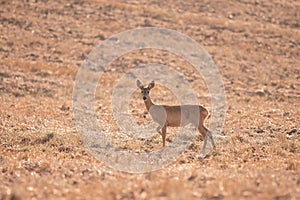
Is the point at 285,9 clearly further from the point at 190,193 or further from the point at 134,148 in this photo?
the point at 190,193

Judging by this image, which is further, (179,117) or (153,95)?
(153,95)

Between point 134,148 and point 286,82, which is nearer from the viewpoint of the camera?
point 134,148

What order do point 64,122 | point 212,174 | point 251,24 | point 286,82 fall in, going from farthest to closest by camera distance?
point 251,24 < point 286,82 < point 64,122 < point 212,174

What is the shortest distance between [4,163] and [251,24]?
41171 mm

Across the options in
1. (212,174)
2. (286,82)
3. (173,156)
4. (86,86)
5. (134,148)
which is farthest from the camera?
(286,82)

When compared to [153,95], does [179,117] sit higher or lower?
higher

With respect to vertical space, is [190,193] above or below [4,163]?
above

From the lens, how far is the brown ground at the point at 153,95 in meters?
9.37

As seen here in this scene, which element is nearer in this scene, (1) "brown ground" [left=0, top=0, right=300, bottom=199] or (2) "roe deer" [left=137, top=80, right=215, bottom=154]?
(1) "brown ground" [left=0, top=0, right=300, bottom=199]

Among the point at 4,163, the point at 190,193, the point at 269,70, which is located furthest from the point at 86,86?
the point at 190,193

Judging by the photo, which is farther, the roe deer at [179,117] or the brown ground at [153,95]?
the roe deer at [179,117]

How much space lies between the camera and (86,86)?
3334cm

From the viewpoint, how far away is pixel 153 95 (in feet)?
105

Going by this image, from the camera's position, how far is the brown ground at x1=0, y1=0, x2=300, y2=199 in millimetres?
9367
